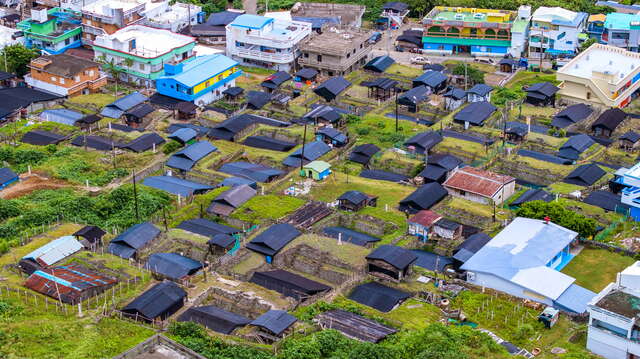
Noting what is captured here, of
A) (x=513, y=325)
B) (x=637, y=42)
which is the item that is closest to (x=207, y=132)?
(x=513, y=325)

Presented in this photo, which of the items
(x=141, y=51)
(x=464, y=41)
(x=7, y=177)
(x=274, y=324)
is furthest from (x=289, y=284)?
(x=464, y=41)

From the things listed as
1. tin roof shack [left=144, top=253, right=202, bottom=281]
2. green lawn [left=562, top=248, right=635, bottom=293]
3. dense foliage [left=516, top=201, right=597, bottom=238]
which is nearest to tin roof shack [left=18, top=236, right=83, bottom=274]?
tin roof shack [left=144, top=253, right=202, bottom=281]

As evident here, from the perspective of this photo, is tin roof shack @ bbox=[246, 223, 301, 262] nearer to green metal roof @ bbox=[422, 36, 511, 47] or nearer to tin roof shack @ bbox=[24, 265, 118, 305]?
tin roof shack @ bbox=[24, 265, 118, 305]

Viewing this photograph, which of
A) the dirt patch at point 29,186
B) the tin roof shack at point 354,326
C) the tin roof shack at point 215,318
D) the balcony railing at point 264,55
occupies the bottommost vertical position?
the dirt patch at point 29,186

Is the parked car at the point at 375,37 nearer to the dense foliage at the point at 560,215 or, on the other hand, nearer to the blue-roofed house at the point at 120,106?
the blue-roofed house at the point at 120,106

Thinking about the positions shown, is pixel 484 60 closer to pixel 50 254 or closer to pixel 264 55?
pixel 264 55

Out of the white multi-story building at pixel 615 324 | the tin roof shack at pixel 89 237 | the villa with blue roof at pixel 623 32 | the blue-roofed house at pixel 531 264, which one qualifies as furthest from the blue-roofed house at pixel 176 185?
the villa with blue roof at pixel 623 32

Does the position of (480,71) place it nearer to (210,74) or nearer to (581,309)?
(210,74)
